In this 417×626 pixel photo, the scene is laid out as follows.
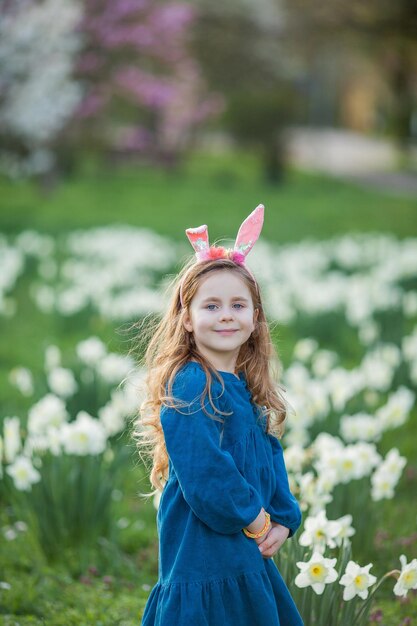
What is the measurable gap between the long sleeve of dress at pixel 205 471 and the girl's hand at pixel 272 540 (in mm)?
105

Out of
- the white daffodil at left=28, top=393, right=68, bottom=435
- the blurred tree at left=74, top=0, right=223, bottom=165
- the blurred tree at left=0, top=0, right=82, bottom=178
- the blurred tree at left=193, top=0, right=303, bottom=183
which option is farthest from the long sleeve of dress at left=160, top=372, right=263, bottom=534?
the blurred tree at left=193, top=0, right=303, bottom=183

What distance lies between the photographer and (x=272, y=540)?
2.02 m

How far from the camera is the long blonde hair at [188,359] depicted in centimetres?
204

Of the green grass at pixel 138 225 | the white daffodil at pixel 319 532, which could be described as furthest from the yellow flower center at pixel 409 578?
the green grass at pixel 138 225

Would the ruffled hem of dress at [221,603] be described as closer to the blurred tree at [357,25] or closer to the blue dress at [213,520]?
the blue dress at [213,520]

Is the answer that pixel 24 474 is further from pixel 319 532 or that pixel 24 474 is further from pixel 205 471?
pixel 205 471

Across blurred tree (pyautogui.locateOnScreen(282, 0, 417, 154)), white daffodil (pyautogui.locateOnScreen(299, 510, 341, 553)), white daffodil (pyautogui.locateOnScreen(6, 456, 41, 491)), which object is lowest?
white daffodil (pyautogui.locateOnScreen(299, 510, 341, 553))

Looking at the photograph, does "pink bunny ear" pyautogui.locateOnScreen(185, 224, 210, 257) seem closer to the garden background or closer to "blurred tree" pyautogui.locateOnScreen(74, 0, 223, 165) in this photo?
the garden background

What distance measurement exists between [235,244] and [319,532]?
31.1 inches

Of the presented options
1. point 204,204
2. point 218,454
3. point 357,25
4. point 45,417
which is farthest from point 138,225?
point 218,454

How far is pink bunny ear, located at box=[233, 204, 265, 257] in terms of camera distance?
212 centimetres

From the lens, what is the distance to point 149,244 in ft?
27.3

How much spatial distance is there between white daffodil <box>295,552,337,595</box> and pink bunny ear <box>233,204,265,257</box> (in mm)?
737

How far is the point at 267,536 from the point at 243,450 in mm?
Result: 213
